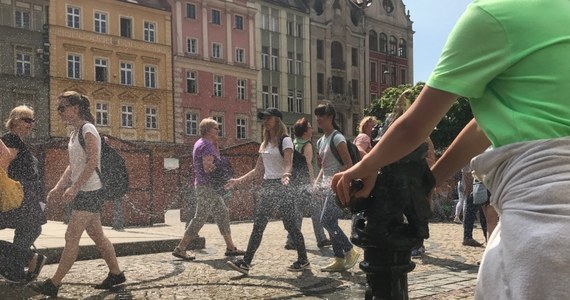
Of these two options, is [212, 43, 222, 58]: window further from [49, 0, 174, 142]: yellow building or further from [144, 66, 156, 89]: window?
[144, 66, 156, 89]: window

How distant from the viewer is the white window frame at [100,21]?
42312 mm

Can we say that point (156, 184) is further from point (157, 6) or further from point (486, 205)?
point (157, 6)

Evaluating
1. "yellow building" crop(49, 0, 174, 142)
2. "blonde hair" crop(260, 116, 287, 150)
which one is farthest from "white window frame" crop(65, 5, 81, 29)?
"blonde hair" crop(260, 116, 287, 150)

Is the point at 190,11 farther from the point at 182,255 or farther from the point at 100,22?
the point at 182,255

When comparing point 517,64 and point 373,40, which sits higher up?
point 373,40

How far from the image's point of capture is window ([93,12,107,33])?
4226 centimetres

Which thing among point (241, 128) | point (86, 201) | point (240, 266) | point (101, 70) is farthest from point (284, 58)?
point (86, 201)

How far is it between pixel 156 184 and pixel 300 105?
137 ft

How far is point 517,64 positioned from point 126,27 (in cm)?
4479

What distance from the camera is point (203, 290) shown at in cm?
579

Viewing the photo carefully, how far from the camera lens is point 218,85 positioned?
49.5 meters

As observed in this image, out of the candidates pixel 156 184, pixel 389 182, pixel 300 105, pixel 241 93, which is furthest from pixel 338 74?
pixel 389 182

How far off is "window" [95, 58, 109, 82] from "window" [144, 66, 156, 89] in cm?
291

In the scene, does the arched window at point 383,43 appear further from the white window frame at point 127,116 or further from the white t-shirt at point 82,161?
the white t-shirt at point 82,161
